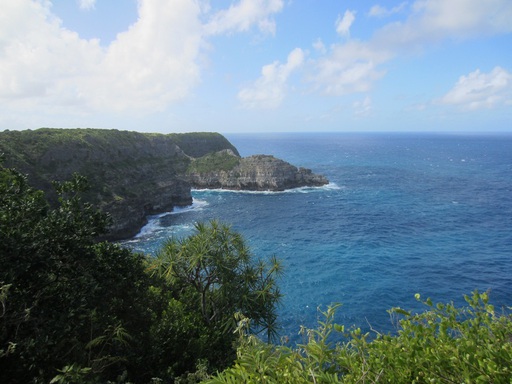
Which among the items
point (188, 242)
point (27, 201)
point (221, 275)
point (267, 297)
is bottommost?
point (267, 297)

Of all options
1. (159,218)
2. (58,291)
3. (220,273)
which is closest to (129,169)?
(159,218)

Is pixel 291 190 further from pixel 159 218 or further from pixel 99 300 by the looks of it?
pixel 99 300

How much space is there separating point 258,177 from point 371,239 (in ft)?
189

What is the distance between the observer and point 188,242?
2053cm

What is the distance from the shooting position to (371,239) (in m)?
58.2

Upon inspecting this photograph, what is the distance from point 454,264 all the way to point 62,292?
50624mm

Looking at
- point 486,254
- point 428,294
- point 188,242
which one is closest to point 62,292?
point 188,242

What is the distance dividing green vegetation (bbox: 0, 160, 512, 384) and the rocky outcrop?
85.8 m

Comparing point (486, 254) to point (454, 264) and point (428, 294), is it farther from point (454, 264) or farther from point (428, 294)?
point (428, 294)

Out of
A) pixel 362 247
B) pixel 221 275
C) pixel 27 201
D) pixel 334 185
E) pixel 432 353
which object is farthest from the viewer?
pixel 334 185

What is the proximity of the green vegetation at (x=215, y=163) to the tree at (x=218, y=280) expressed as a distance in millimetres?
96670

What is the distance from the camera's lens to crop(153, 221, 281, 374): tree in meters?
19.9

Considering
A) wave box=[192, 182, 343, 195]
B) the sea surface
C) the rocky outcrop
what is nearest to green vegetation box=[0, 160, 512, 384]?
the sea surface

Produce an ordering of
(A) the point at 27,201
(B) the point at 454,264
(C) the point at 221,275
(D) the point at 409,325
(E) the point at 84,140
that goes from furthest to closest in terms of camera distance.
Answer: (E) the point at 84,140, (B) the point at 454,264, (C) the point at 221,275, (A) the point at 27,201, (D) the point at 409,325
